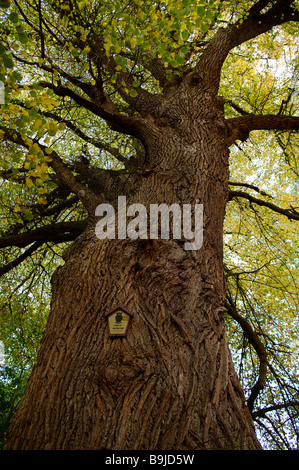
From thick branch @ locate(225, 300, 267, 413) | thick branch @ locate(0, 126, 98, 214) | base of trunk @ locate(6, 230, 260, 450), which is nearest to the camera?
base of trunk @ locate(6, 230, 260, 450)

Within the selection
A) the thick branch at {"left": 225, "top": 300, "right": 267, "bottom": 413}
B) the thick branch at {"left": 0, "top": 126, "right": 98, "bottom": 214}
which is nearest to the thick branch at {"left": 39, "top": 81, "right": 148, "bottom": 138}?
the thick branch at {"left": 0, "top": 126, "right": 98, "bottom": 214}

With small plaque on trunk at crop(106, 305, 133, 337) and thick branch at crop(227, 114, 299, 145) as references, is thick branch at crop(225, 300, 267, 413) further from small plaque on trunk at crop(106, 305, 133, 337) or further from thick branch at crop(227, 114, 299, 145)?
thick branch at crop(227, 114, 299, 145)

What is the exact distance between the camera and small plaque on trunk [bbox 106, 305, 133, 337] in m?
2.18

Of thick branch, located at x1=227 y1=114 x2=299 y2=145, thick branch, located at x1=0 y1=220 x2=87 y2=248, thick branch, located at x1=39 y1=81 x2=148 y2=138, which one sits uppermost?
thick branch, located at x1=227 y1=114 x2=299 y2=145

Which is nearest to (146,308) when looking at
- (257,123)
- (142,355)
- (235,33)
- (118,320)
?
(118,320)

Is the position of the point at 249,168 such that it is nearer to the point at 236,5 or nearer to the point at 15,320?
the point at 236,5

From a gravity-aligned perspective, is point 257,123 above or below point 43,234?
above

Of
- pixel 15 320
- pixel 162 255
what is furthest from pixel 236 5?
pixel 15 320

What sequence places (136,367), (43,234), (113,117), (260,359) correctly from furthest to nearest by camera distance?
(43,234), (113,117), (260,359), (136,367)

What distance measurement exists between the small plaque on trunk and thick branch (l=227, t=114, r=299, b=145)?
2973mm

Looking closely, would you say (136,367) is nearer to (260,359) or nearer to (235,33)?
(260,359)

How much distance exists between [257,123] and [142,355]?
3688 mm

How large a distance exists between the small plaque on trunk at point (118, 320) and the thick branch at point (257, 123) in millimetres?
2973

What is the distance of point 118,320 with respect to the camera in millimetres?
2229
